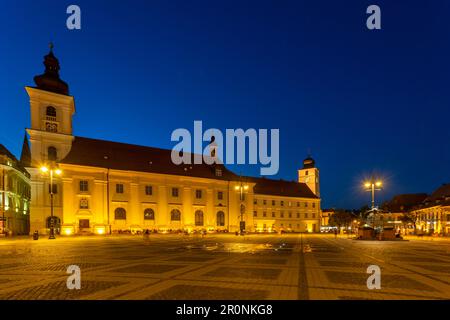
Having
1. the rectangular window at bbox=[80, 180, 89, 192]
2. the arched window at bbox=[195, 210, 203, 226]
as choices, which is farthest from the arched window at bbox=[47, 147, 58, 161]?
the arched window at bbox=[195, 210, 203, 226]

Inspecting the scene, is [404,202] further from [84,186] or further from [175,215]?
[84,186]

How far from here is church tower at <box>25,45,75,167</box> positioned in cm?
5081

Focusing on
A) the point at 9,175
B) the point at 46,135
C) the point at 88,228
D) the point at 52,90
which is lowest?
the point at 88,228

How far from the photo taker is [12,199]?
184 feet

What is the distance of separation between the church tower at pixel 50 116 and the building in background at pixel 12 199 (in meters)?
7.08

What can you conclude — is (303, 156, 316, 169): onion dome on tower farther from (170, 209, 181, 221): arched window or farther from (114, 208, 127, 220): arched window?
(114, 208, 127, 220): arched window

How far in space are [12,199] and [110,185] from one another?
686 inches

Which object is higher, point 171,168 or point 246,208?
point 171,168

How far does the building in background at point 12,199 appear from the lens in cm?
5200

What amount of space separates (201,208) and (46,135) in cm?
3030

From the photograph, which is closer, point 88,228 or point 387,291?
point 387,291
